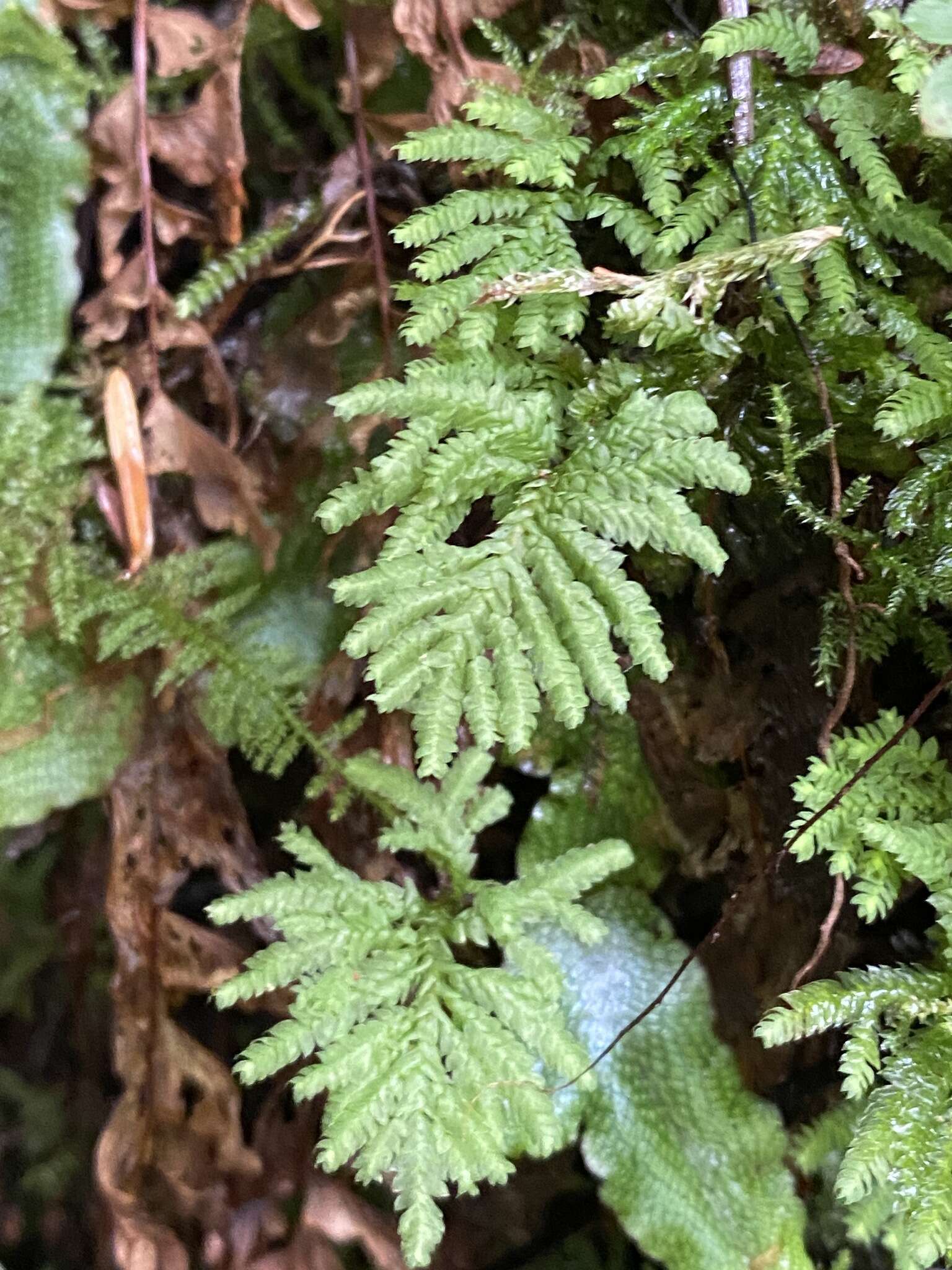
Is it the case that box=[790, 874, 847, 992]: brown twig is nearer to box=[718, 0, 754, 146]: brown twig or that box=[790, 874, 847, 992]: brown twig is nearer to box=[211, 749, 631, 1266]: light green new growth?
box=[211, 749, 631, 1266]: light green new growth

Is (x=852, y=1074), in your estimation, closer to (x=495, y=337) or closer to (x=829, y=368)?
(x=829, y=368)

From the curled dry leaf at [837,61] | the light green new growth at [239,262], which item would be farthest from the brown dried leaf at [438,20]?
the curled dry leaf at [837,61]

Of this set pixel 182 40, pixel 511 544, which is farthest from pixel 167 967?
pixel 182 40

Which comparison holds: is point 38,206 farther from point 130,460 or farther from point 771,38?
point 771,38

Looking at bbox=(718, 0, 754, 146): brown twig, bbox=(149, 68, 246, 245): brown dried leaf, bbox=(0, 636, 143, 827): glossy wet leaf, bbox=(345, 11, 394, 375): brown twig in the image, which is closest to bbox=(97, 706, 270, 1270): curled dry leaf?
bbox=(0, 636, 143, 827): glossy wet leaf

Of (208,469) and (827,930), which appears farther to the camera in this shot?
(208,469)
